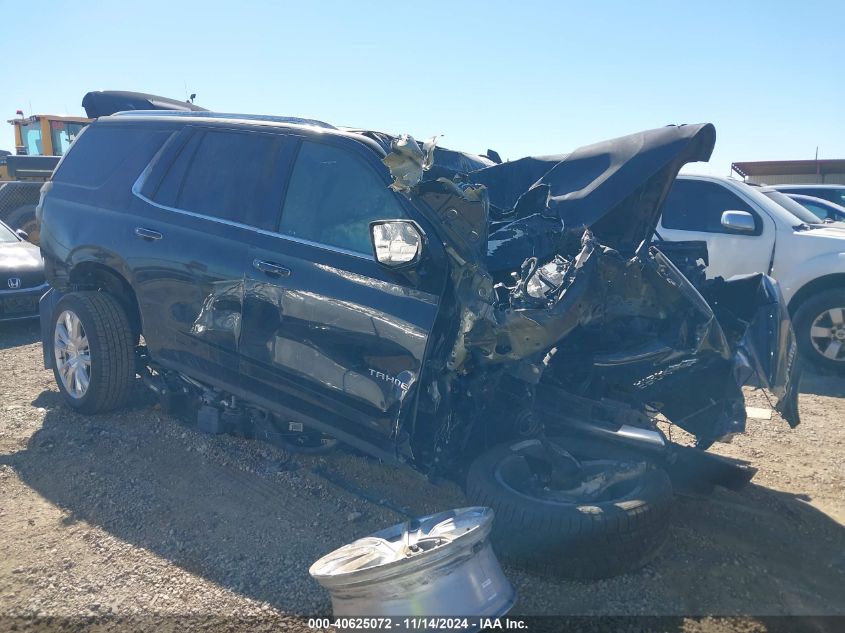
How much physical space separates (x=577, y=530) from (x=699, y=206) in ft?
18.1

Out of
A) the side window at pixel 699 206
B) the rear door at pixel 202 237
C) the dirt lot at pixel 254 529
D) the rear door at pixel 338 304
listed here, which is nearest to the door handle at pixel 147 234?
the rear door at pixel 202 237

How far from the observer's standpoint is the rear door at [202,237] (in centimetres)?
404

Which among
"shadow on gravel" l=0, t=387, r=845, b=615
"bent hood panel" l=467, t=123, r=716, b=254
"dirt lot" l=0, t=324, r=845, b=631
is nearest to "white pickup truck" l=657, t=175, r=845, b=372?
"dirt lot" l=0, t=324, r=845, b=631

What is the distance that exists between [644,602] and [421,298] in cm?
165

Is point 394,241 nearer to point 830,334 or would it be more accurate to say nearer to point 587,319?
point 587,319

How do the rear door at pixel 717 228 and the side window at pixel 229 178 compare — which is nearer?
the side window at pixel 229 178

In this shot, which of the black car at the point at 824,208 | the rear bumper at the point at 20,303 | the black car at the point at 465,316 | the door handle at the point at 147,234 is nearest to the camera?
the black car at the point at 465,316

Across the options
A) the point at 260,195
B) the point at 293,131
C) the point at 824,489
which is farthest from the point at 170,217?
the point at 824,489

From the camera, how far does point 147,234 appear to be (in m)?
4.50

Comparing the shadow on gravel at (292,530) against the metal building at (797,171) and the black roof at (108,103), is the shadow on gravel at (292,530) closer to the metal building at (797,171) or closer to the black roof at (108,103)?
the black roof at (108,103)

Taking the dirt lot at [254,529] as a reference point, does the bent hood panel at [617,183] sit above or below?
above

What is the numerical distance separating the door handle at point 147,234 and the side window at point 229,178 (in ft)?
0.70

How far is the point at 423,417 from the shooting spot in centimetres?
340

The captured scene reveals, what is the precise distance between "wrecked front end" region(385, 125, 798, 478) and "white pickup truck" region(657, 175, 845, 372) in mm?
3122
